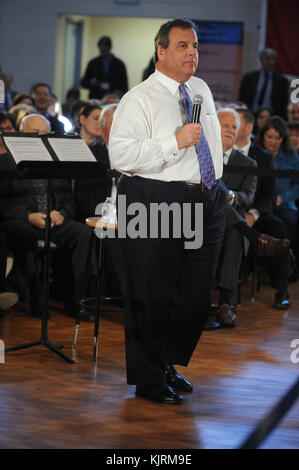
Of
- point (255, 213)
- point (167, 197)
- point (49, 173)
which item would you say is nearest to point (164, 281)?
point (167, 197)

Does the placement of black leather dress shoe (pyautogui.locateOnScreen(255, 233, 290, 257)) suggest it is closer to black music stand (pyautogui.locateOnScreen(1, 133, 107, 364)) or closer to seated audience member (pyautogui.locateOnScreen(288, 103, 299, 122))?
black music stand (pyautogui.locateOnScreen(1, 133, 107, 364))

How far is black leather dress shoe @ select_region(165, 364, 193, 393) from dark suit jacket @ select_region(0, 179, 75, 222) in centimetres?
190

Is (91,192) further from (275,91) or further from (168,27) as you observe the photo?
(275,91)

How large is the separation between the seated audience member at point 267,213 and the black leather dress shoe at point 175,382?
2.05 m

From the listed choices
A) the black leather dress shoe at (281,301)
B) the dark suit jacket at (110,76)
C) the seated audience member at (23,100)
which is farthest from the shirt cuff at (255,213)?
the dark suit jacket at (110,76)

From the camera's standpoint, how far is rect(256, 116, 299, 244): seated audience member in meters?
6.60

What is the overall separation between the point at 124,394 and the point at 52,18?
8.88 metres

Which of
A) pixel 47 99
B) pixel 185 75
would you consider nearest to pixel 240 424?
pixel 185 75

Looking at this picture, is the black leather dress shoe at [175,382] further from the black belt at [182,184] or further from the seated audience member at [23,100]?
the seated audience member at [23,100]

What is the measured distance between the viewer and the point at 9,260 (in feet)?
16.7

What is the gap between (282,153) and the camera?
6.75m

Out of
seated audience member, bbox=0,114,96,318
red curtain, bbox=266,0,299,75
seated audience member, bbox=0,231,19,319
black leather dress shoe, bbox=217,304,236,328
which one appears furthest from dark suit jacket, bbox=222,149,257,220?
red curtain, bbox=266,0,299,75

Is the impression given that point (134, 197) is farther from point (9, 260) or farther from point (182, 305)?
point (9, 260)

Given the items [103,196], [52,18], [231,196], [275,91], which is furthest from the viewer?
[52,18]
